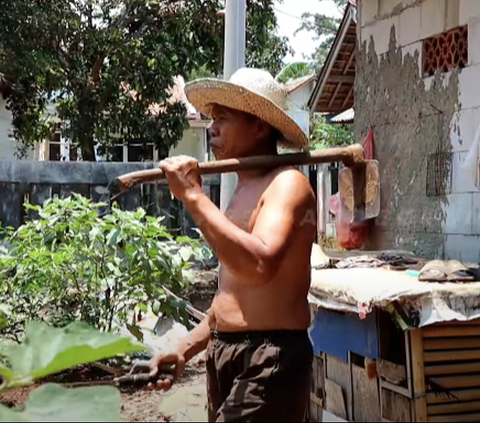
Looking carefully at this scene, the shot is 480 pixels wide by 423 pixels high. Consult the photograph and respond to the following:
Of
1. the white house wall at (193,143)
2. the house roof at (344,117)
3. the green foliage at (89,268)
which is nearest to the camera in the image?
the green foliage at (89,268)

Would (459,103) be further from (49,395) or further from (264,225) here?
(49,395)

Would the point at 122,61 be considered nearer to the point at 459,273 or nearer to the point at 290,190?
the point at 459,273

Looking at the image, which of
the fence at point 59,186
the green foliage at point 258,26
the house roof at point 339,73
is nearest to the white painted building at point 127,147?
the green foliage at point 258,26

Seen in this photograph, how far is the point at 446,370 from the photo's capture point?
399cm

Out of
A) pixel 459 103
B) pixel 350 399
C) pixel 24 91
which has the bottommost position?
pixel 350 399

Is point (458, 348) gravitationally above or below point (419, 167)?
below

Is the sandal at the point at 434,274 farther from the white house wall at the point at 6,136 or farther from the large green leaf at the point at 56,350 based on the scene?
the white house wall at the point at 6,136

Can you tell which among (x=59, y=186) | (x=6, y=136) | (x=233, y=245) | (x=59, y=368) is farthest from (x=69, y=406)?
(x=6, y=136)

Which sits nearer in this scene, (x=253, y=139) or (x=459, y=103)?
(x=253, y=139)

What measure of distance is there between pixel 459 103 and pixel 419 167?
2.19 ft

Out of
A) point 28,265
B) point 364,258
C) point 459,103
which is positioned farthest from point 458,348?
point 28,265

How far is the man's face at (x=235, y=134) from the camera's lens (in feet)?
7.33

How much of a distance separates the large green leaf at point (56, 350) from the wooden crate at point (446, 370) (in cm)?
319

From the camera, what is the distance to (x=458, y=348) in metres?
4.05
